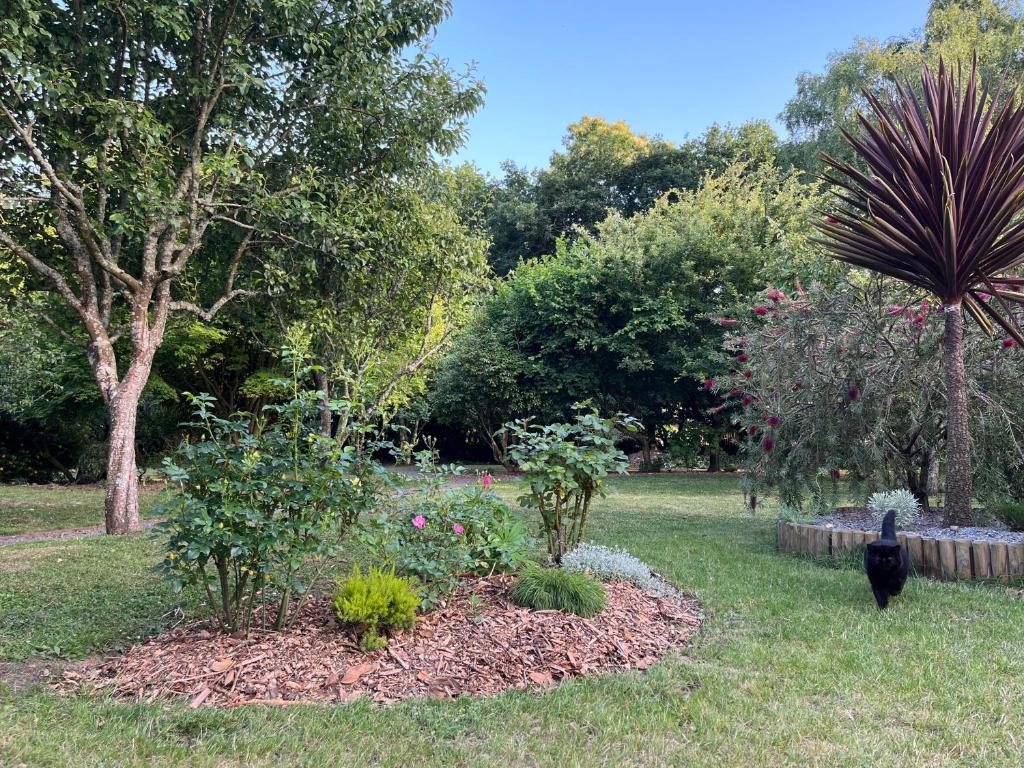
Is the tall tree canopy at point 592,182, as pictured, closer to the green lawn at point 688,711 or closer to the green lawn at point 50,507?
the green lawn at point 50,507

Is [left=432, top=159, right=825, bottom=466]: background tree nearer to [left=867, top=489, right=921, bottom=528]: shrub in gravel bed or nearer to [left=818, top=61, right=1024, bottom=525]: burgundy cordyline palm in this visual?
[left=867, top=489, right=921, bottom=528]: shrub in gravel bed

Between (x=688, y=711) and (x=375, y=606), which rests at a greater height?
(x=375, y=606)

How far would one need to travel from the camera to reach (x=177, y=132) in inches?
294

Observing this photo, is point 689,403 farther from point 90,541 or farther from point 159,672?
point 159,672

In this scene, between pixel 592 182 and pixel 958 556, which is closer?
pixel 958 556

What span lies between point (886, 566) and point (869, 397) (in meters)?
2.66

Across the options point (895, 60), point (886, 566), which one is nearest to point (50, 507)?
point (886, 566)

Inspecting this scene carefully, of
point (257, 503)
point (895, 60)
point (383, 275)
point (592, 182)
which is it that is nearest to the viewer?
point (257, 503)

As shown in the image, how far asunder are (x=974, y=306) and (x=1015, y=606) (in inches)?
97.5

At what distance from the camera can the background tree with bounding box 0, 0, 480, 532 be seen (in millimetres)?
6090

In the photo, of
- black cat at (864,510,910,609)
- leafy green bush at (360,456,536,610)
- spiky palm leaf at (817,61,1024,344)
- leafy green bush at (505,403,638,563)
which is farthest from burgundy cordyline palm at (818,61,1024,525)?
leafy green bush at (360,456,536,610)

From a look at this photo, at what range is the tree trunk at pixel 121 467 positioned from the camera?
6875 millimetres

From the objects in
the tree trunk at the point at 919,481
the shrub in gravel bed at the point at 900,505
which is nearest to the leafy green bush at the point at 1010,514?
the shrub in gravel bed at the point at 900,505

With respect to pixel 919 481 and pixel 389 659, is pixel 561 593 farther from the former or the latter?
pixel 919 481
